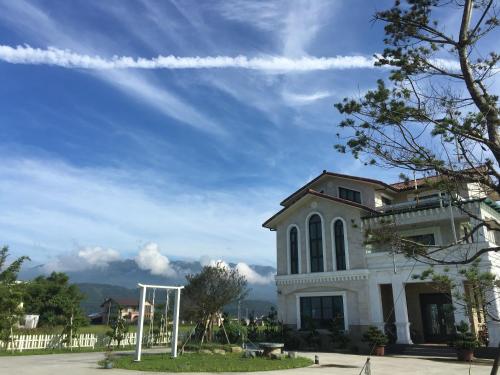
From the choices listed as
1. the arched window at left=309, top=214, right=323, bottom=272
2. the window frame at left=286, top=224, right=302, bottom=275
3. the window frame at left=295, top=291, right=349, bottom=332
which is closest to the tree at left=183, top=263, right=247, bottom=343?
the window frame at left=286, top=224, right=302, bottom=275

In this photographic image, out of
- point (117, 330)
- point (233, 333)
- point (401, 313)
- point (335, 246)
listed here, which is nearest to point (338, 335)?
point (401, 313)

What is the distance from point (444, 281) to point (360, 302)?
1556cm

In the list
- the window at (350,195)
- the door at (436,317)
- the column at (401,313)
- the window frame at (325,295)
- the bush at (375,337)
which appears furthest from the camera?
the window at (350,195)

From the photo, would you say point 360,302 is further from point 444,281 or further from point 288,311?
point 444,281

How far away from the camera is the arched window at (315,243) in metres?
27.0

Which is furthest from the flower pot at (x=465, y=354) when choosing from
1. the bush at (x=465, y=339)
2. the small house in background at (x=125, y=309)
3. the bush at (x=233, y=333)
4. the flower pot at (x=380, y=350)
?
the small house in background at (x=125, y=309)

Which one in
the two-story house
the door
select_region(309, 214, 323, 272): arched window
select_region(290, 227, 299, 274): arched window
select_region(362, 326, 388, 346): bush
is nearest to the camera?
select_region(362, 326, 388, 346): bush

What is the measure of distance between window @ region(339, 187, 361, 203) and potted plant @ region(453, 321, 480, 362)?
36.2 ft

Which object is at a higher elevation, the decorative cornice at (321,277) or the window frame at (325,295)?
the decorative cornice at (321,277)

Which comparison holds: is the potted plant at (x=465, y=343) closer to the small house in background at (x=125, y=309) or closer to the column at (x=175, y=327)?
the column at (x=175, y=327)

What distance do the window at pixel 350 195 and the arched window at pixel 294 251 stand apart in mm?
4117

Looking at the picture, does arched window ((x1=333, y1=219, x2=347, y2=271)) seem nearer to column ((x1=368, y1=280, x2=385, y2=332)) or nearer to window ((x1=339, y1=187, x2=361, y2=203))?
column ((x1=368, y1=280, x2=385, y2=332))

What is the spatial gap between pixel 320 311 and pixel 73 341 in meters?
15.0

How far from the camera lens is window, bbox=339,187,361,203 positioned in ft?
93.3
